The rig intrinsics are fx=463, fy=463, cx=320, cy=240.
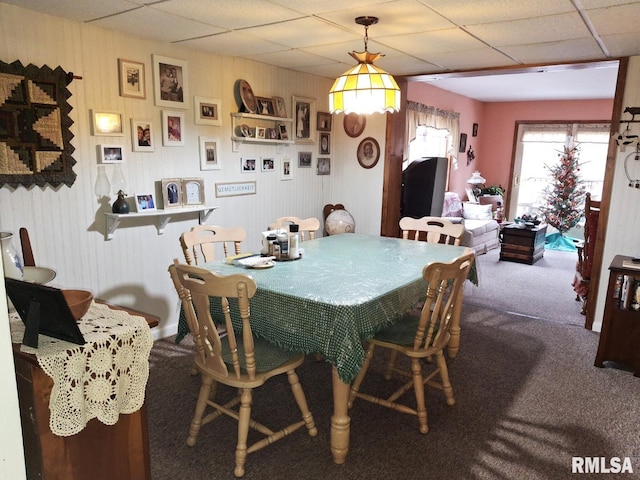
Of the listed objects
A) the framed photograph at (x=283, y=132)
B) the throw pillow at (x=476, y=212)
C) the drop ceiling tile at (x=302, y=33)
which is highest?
the drop ceiling tile at (x=302, y=33)

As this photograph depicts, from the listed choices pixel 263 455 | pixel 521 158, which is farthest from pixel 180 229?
pixel 521 158

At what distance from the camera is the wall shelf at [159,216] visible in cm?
304

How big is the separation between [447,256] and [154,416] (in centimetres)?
195

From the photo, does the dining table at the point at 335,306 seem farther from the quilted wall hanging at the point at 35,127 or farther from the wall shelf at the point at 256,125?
the wall shelf at the point at 256,125

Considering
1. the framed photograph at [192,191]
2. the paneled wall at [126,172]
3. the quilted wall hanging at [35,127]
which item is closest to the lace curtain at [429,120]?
the paneled wall at [126,172]

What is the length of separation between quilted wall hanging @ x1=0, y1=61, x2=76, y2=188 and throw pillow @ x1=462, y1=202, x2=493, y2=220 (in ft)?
18.8

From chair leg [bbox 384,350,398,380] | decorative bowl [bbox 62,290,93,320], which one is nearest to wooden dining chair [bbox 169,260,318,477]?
Answer: decorative bowl [bbox 62,290,93,320]

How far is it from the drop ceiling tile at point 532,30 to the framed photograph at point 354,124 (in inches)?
71.2

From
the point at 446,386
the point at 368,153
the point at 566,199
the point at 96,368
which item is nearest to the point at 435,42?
the point at 368,153

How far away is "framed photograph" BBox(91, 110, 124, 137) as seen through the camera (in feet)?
9.59

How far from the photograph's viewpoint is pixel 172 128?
3.36 metres

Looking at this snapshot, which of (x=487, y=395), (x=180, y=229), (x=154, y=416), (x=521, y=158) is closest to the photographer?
(x=154, y=416)

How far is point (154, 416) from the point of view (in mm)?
2457

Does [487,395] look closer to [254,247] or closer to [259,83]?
[254,247]
